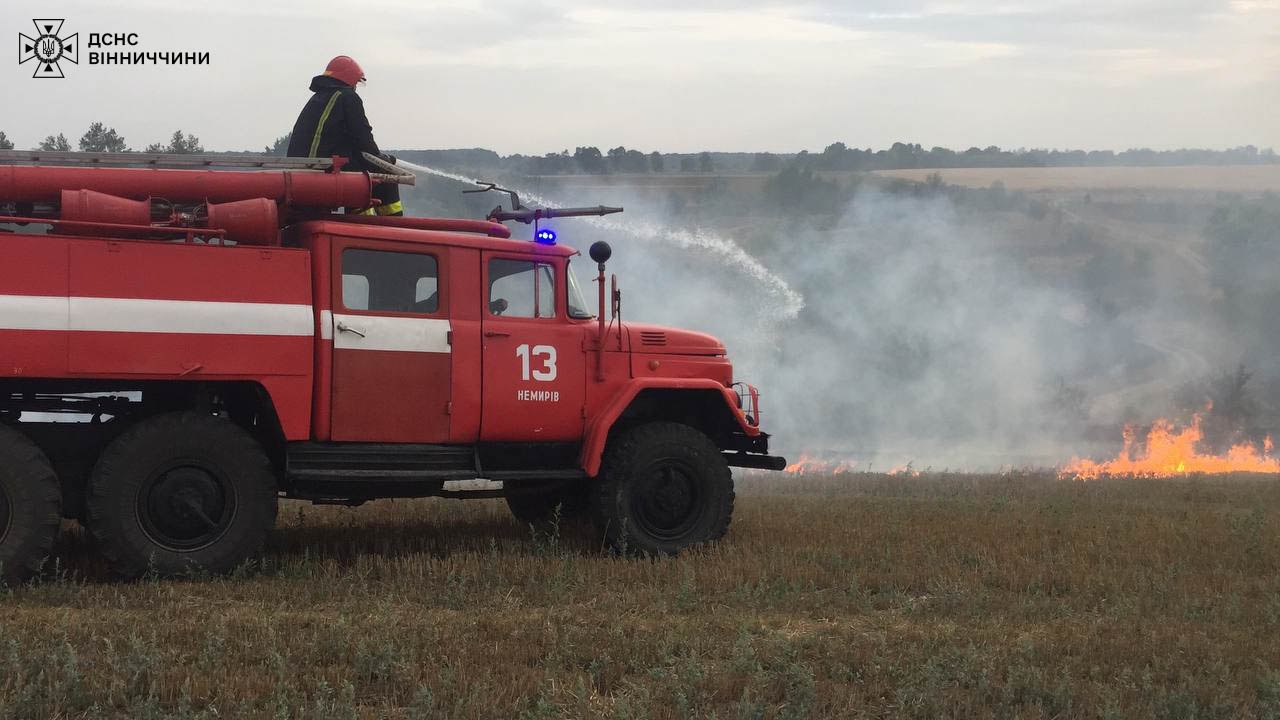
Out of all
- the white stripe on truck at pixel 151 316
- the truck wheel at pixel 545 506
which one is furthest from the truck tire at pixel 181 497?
the truck wheel at pixel 545 506

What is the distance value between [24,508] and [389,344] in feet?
9.64

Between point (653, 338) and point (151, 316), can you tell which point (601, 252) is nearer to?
point (653, 338)

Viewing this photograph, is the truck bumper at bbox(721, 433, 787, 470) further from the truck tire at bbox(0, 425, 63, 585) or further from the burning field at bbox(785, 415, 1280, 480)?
the burning field at bbox(785, 415, 1280, 480)

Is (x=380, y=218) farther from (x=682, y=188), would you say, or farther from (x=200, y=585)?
(x=682, y=188)

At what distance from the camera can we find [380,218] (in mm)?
10945

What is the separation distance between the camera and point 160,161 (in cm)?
1036

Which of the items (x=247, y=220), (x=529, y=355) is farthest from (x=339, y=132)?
(x=529, y=355)

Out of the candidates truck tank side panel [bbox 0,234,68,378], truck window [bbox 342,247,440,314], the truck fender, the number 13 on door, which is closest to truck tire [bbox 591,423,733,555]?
the truck fender

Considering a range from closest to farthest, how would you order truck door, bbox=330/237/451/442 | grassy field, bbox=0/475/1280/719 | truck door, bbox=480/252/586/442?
grassy field, bbox=0/475/1280/719, truck door, bbox=330/237/451/442, truck door, bbox=480/252/586/442

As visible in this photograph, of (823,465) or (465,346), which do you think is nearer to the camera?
(465,346)

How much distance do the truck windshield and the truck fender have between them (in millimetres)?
764

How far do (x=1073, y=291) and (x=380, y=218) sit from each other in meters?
60.4

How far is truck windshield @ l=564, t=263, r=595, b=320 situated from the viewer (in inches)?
456

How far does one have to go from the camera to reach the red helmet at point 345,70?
12.1 meters
